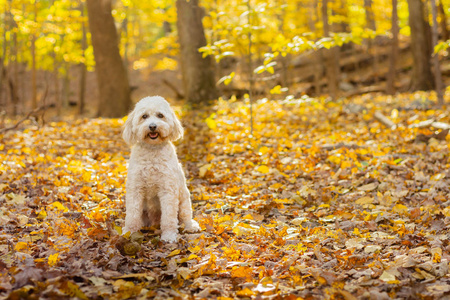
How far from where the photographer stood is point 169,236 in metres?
4.12

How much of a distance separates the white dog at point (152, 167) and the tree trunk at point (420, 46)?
12167mm

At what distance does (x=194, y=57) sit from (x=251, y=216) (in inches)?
296

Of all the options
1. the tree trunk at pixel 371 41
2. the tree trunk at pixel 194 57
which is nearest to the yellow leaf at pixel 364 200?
the tree trunk at pixel 194 57

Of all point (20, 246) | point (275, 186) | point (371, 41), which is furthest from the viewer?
point (371, 41)

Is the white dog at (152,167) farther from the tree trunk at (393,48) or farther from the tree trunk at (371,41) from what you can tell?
the tree trunk at (371,41)

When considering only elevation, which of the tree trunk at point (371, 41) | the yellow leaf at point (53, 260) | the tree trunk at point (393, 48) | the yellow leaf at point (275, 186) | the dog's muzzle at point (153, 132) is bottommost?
the yellow leaf at point (53, 260)

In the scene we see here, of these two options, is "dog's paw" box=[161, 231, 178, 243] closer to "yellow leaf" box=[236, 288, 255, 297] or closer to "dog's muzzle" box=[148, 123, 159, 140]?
"dog's muzzle" box=[148, 123, 159, 140]

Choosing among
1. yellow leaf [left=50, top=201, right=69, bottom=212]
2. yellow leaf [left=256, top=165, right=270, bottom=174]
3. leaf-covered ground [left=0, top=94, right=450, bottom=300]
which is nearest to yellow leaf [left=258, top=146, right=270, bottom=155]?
leaf-covered ground [left=0, top=94, right=450, bottom=300]

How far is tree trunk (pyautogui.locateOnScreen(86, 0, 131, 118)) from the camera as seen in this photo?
11688 mm

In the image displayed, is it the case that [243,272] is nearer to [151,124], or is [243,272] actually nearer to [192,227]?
[192,227]

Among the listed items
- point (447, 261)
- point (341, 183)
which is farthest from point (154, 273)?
point (341, 183)

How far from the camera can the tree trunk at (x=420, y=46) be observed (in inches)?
528

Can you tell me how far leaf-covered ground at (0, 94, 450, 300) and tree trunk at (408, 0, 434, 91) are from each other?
16.3ft

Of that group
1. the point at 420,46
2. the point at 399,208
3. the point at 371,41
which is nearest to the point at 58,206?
the point at 399,208
